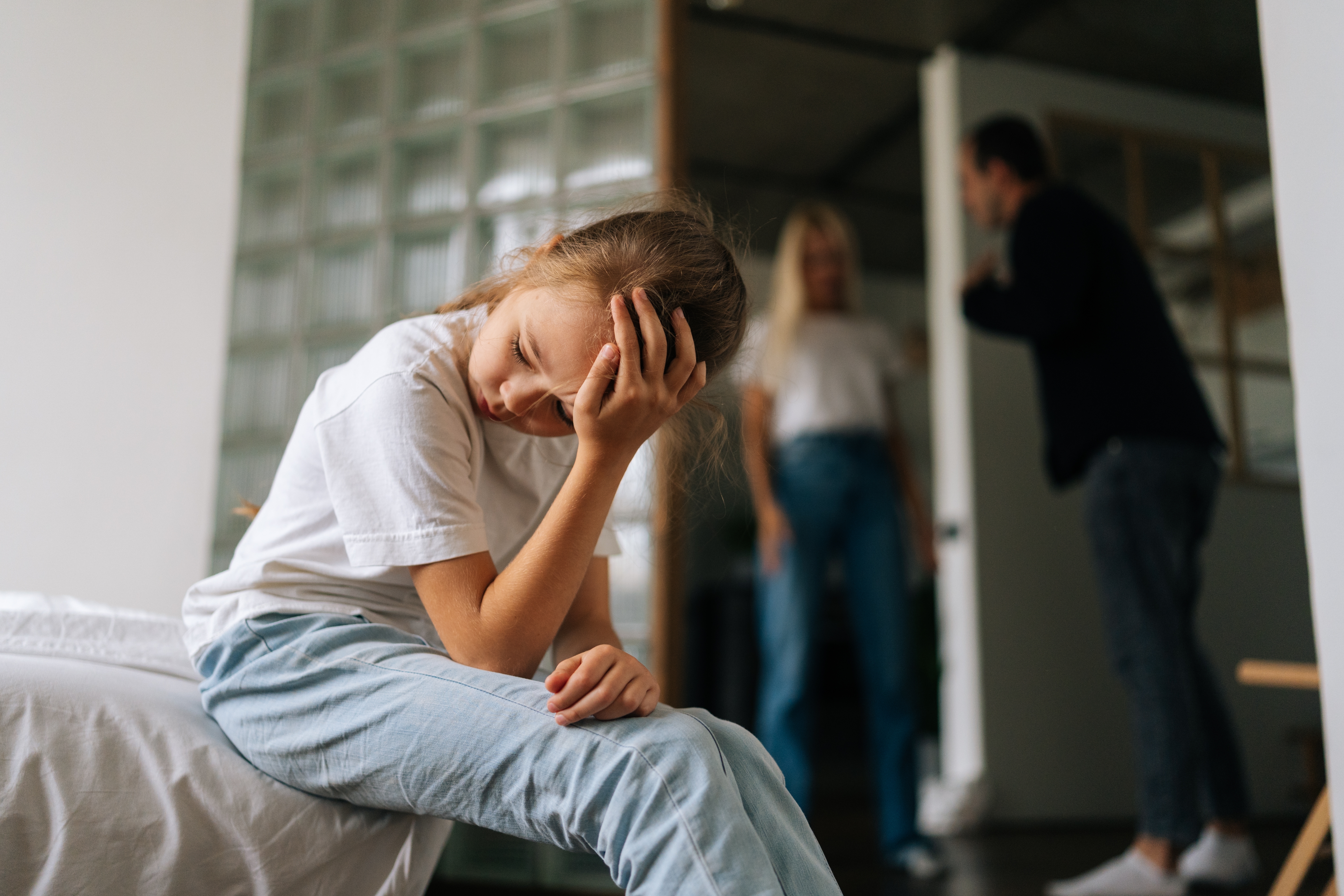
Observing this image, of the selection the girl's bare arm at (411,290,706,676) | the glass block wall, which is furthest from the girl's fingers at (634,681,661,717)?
the glass block wall

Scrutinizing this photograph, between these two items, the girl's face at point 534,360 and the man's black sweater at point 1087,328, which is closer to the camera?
the girl's face at point 534,360

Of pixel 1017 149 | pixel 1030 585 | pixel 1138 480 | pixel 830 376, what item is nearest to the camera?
pixel 1138 480

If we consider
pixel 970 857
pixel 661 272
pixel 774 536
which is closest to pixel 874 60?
pixel 774 536

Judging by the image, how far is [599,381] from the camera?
83cm

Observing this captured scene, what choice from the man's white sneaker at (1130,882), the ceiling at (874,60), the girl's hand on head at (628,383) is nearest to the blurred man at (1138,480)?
the man's white sneaker at (1130,882)

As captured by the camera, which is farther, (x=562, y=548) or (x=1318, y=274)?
(x=1318, y=274)

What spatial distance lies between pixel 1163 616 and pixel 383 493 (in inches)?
58.5

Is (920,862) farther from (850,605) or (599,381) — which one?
(599,381)

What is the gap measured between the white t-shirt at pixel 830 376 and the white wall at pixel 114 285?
3.62ft

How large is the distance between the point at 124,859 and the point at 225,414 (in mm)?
1372

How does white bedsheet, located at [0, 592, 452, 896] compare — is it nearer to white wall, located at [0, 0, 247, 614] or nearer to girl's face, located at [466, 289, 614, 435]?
girl's face, located at [466, 289, 614, 435]

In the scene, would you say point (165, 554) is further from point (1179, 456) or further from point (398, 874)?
point (1179, 456)

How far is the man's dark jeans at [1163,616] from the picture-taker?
177 cm

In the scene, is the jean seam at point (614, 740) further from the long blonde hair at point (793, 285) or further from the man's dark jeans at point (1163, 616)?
the long blonde hair at point (793, 285)
